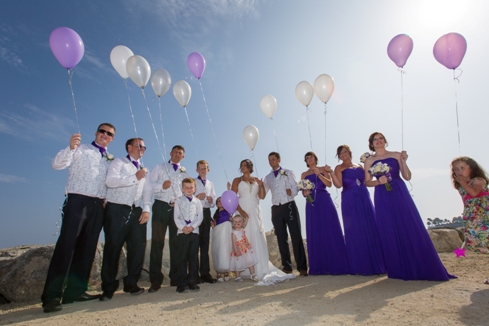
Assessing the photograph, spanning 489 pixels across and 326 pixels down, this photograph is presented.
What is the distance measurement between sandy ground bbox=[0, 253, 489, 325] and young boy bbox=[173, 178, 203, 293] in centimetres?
28

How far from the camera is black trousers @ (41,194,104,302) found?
13.6ft

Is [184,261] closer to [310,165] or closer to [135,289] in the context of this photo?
[135,289]

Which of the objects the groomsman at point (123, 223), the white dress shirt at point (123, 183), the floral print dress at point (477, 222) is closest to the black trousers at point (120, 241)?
the groomsman at point (123, 223)

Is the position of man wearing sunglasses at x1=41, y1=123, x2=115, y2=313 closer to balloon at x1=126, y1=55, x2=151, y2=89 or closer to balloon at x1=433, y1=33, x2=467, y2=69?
balloon at x1=126, y1=55, x2=151, y2=89

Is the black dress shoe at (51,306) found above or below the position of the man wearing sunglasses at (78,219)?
below

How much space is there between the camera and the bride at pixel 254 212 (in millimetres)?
5934

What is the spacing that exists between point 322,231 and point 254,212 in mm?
1591

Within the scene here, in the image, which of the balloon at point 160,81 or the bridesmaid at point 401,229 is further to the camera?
the balloon at point 160,81

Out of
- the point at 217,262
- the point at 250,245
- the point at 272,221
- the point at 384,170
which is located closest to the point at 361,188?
the point at 384,170

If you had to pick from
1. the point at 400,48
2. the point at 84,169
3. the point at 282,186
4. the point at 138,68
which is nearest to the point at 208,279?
the point at 282,186

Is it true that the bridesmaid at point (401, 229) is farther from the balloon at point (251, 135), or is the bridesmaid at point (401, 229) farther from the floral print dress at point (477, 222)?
the balloon at point (251, 135)

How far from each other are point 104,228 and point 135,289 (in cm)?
119

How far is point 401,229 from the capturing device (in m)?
5.04

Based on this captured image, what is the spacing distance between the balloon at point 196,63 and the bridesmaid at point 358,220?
4049 millimetres
